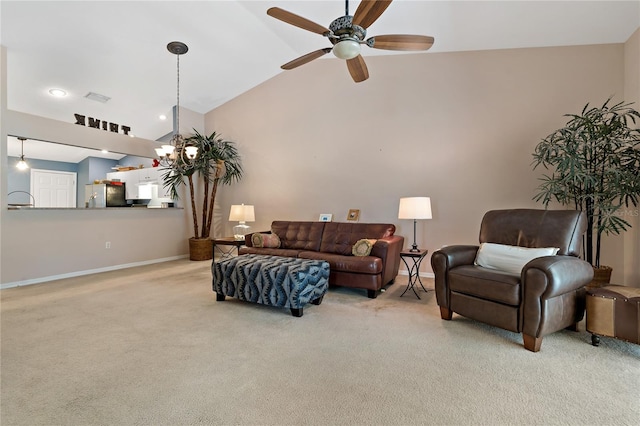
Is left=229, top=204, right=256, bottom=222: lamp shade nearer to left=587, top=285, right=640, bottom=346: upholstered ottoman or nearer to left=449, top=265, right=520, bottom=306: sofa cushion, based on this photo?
left=449, top=265, right=520, bottom=306: sofa cushion

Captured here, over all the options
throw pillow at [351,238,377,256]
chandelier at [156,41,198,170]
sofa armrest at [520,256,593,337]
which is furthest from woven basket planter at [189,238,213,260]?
sofa armrest at [520,256,593,337]

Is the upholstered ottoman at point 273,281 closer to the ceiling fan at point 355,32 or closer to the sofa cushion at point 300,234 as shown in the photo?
the sofa cushion at point 300,234

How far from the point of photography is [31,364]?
200cm

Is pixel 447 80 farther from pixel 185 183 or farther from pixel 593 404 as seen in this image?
pixel 185 183

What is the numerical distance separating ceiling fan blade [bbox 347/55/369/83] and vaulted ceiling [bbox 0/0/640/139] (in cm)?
109

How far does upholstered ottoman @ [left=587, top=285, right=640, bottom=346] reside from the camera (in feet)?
6.77

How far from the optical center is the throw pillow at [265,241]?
447 centimetres

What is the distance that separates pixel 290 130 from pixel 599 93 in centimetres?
436

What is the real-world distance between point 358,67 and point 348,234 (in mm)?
2196

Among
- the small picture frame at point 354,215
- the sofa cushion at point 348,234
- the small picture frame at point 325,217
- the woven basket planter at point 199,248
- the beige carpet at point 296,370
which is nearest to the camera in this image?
the beige carpet at point 296,370

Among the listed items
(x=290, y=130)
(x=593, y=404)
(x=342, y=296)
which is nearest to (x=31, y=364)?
(x=342, y=296)

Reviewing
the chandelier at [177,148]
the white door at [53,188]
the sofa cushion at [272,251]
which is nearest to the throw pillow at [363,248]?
the sofa cushion at [272,251]

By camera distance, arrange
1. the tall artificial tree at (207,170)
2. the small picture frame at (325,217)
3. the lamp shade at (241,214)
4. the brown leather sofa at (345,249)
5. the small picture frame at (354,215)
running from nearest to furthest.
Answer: the brown leather sofa at (345,249)
the small picture frame at (354,215)
the small picture frame at (325,217)
the lamp shade at (241,214)
the tall artificial tree at (207,170)

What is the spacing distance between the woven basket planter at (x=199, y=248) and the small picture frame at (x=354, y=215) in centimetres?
289
